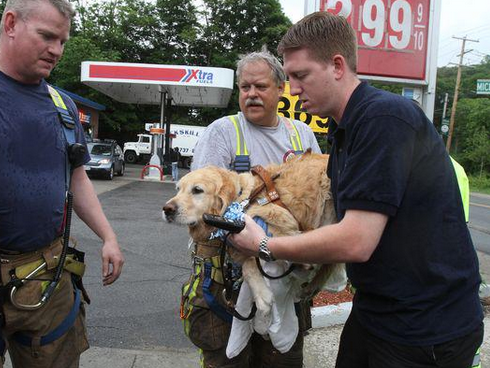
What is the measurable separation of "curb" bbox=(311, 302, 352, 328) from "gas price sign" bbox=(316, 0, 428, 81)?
9.56 feet

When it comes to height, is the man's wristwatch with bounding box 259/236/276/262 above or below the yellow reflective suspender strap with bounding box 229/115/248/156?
below

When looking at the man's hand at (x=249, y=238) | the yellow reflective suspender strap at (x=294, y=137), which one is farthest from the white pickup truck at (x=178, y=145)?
the man's hand at (x=249, y=238)

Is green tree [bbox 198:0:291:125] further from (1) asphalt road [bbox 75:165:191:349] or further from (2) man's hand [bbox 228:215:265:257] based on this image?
(2) man's hand [bbox 228:215:265:257]

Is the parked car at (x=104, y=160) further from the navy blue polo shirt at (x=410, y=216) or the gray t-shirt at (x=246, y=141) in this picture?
the navy blue polo shirt at (x=410, y=216)

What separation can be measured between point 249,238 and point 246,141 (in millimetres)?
961

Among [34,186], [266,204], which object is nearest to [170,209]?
[266,204]

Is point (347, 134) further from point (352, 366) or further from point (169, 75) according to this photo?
point (169, 75)

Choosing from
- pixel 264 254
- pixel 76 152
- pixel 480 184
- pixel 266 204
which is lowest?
pixel 480 184

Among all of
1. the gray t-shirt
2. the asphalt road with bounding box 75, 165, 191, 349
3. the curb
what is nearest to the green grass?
the asphalt road with bounding box 75, 165, 191, 349

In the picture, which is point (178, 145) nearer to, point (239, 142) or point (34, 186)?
point (239, 142)

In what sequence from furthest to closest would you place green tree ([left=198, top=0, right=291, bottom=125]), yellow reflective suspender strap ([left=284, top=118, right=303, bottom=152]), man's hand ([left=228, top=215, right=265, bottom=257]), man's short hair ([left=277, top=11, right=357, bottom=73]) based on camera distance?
green tree ([left=198, top=0, right=291, bottom=125])
yellow reflective suspender strap ([left=284, top=118, right=303, bottom=152])
man's hand ([left=228, top=215, right=265, bottom=257])
man's short hair ([left=277, top=11, right=357, bottom=73])

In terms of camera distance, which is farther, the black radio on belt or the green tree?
the green tree

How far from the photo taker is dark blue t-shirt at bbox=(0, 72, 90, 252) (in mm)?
1946

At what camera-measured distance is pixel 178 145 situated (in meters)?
32.0
